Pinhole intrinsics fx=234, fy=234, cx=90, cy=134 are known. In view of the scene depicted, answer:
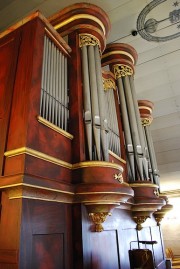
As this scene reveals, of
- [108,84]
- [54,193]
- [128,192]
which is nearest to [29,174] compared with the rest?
[54,193]

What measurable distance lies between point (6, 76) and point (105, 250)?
2.05 meters

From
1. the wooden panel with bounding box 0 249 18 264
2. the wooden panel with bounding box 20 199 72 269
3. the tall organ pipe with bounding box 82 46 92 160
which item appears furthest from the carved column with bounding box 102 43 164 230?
the wooden panel with bounding box 0 249 18 264

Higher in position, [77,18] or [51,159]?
[77,18]

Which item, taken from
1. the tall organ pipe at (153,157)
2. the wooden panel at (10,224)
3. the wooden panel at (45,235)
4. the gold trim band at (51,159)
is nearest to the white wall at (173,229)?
the tall organ pipe at (153,157)

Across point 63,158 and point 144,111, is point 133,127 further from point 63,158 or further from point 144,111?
point 63,158

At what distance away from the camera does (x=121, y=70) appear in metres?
4.32

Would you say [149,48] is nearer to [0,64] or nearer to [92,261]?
[0,64]

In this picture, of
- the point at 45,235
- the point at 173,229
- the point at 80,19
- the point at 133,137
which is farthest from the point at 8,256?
the point at 173,229

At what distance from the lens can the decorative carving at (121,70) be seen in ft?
14.0

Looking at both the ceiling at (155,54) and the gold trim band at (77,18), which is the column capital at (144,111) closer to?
the ceiling at (155,54)

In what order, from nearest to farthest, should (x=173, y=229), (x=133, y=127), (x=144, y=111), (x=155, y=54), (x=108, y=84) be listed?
(x=133, y=127)
(x=108, y=84)
(x=155, y=54)
(x=144, y=111)
(x=173, y=229)

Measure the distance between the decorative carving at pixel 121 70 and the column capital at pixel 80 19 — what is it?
3.41 ft

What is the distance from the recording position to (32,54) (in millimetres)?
2314

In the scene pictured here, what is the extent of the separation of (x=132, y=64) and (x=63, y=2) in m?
1.60
